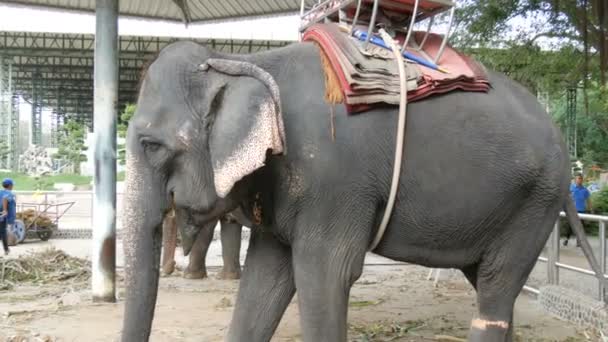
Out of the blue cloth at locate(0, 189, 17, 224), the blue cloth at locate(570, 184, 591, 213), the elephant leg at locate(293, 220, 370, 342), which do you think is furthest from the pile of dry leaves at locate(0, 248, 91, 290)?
the blue cloth at locate(570, 184, 591, 213)

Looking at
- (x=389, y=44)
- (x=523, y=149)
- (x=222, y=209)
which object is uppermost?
(x=389, y=44)

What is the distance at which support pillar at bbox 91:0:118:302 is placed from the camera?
6.57 meters

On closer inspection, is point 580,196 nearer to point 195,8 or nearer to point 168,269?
point 168,269

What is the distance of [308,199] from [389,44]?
90 centimetres

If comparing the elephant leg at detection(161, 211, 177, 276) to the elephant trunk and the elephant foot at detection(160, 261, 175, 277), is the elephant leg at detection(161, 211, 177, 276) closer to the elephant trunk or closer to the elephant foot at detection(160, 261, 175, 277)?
the elephant foot at detection(160, 261, 175, 277)

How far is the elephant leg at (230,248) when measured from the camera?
26.5ft

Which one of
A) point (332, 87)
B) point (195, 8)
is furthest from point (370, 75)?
point (195, 8)

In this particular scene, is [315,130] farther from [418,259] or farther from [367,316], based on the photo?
[367,316]

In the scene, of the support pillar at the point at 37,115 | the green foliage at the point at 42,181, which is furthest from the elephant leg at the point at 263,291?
the support pillar at the point at 37,115

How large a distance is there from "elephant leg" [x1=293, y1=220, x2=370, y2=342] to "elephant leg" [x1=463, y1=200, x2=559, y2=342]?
2.43ft

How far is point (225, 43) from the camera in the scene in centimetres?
3088

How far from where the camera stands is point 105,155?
6602mm

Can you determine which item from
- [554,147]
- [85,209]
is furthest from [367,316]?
[85,209]

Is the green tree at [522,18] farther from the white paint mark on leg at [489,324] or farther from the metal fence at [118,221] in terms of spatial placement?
the white paint mark on leg at [489,324]
